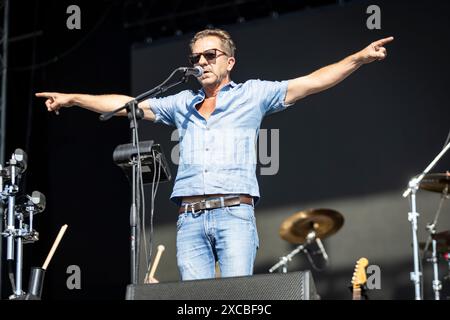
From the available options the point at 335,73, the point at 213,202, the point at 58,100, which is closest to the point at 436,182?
the point at 335,73

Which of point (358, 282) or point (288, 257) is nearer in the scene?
point (358, 282)

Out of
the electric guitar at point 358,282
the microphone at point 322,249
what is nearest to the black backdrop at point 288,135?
the microphone at point 322,249

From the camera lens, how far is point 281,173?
7230 millimetres

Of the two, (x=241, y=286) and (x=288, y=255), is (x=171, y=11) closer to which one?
(x=288, y=255)

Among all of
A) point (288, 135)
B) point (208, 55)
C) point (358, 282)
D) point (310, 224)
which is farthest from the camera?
point (288, 135)

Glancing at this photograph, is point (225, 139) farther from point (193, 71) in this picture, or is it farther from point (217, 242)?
point (217, 242)

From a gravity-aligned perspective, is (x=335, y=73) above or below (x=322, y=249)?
above

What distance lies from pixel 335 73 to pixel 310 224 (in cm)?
329

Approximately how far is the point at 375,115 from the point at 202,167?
12.0ft

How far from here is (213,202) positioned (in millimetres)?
3510

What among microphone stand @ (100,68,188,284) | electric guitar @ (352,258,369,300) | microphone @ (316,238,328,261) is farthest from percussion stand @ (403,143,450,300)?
microphone stand @ (100,68,188,284)

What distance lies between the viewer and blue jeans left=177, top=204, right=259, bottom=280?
11.3 ft

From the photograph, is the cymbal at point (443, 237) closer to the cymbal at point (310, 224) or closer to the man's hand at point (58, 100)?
the cymbal at point (310, 224)
